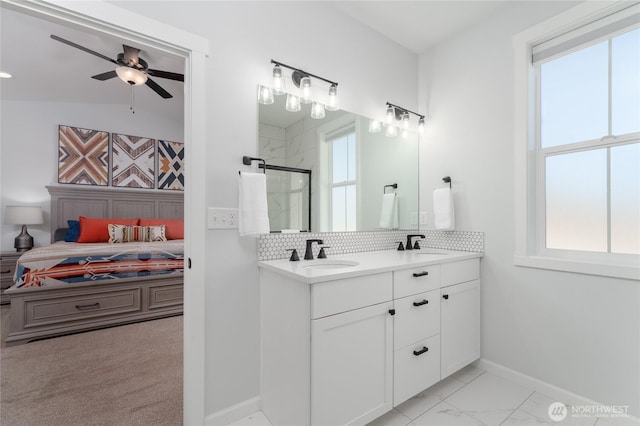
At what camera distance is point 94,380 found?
1903mm

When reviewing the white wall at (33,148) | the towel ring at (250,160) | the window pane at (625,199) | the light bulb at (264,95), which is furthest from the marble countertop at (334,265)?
the white wall at (33,148)

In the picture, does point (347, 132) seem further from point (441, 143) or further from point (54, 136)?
point (54, 136)

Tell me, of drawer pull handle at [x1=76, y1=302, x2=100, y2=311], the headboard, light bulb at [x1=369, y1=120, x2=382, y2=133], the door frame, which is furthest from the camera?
the headboard

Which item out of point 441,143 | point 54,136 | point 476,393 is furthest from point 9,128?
point 476,393

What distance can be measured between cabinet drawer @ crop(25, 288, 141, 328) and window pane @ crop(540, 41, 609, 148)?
13.2ft

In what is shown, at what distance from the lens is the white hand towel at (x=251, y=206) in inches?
57.9

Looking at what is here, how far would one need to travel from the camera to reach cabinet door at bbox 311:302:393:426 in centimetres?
121

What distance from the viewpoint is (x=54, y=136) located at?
3949 millimetres

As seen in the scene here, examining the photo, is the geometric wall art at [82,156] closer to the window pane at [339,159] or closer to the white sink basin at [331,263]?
the window pane at [339,159]

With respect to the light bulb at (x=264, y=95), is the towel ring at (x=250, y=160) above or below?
below

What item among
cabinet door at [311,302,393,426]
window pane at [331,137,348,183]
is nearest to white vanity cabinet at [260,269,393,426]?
cabinet door at [311,302,393,426]

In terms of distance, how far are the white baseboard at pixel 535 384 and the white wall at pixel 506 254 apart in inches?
1.1

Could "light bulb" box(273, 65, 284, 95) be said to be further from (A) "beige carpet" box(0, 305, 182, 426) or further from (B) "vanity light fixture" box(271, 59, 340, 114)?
(A) "beige carpet" box(0, 305, 182, 426)

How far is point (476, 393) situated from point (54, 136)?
5.75 meters
